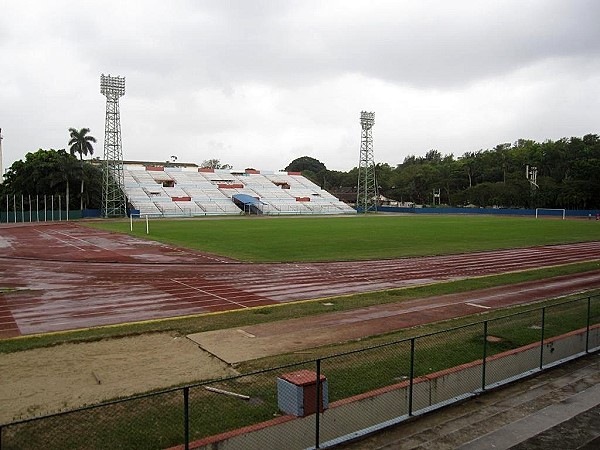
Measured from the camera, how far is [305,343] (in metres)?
13.4

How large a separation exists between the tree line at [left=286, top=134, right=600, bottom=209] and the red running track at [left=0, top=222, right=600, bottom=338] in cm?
7239

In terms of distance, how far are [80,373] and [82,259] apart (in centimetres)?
2327

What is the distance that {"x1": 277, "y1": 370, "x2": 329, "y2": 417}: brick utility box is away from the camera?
317 inches

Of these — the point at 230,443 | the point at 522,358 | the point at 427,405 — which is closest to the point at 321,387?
the point at 230,443

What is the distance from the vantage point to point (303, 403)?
26.5ft

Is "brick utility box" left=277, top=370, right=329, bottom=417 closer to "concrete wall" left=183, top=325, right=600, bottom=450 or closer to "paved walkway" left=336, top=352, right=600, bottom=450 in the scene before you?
"concrete wall" left=183, top=325, right=600, bottom=450

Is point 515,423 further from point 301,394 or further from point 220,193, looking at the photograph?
point 220,193

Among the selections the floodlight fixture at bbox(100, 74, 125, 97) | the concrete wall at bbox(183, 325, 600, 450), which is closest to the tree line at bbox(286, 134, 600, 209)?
the floodlight fixture at bbox(100, 74, 125, 97)

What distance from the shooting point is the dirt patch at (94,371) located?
9.48m

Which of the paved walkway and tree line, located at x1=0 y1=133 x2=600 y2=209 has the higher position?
tree line, located at x1=0 y1=133 x2=600 y2=209

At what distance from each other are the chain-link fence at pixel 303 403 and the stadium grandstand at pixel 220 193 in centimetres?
8301

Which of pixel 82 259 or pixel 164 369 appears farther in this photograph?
pixel 82 259

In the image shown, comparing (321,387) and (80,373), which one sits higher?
(321,387)

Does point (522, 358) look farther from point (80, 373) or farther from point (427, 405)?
point (80, 373)
